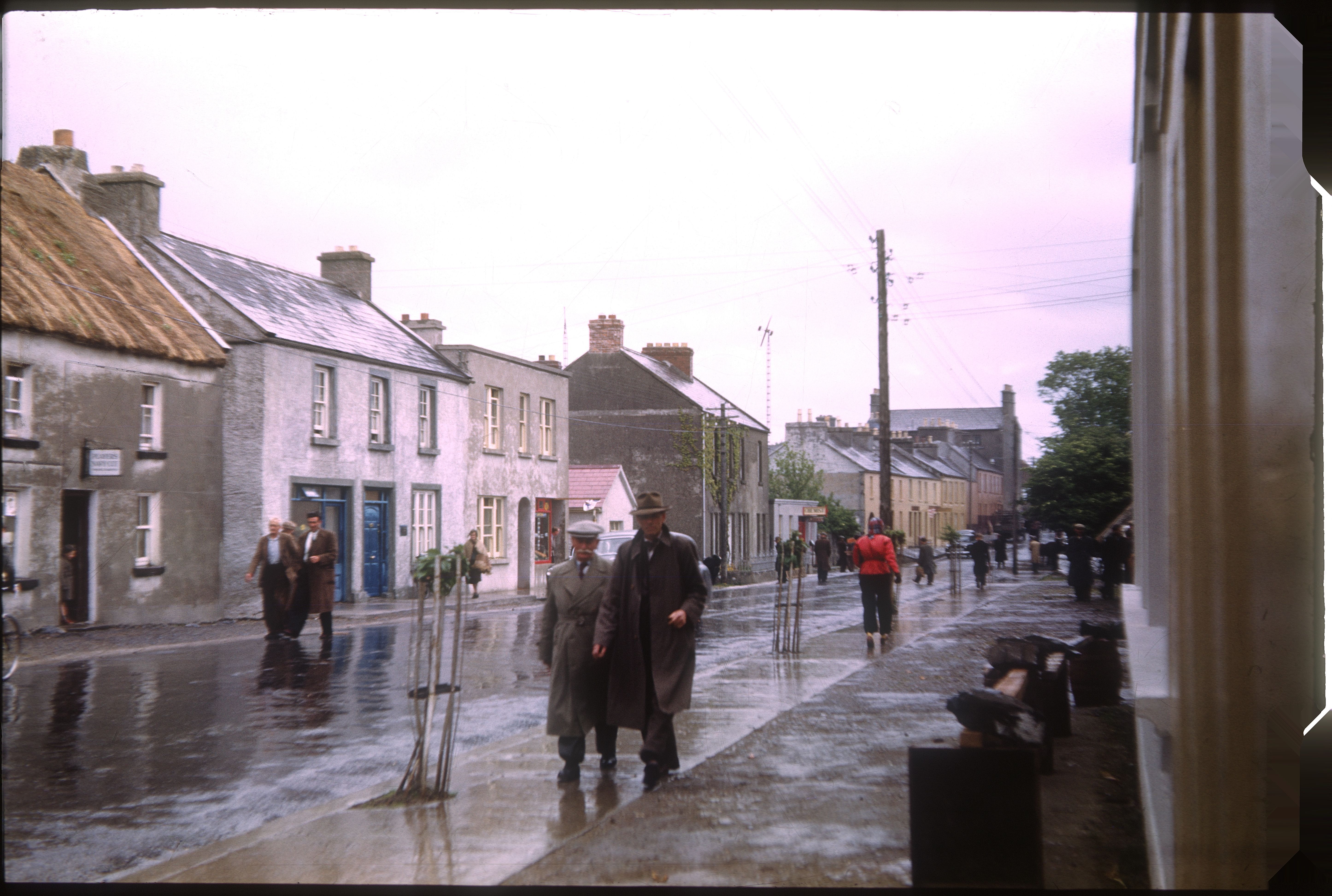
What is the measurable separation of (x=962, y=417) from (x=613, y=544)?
2.59 m

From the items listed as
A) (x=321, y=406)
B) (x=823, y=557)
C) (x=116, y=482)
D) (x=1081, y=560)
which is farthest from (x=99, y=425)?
(x=823, y=557)

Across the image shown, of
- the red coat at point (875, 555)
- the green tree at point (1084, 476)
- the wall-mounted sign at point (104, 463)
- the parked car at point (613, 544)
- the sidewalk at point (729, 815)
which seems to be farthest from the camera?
the red coat at point (875, 555)

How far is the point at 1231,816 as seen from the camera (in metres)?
4.05

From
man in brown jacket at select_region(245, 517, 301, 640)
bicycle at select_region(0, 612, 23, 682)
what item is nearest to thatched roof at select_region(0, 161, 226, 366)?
man in brown jacket at select_region(245, 517, 301, 640)

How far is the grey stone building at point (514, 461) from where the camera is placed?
26.2 feet

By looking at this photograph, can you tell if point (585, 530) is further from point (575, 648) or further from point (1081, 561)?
point (1081, 561)

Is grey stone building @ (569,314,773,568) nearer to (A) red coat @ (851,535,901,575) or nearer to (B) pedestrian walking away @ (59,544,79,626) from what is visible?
(B) pedestrian walking away @ (59,544,79,626)

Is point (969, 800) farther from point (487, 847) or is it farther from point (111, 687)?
point (111, 687)

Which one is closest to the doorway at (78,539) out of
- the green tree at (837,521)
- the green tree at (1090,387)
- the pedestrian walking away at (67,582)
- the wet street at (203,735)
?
the pedestrian walking away at (67,582)

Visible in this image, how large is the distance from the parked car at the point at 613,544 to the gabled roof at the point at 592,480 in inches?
11.6

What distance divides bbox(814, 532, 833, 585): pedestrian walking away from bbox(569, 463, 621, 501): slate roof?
490cm

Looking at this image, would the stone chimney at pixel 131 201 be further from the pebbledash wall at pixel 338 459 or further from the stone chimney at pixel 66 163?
the pebbledash wall at pixel 338 459

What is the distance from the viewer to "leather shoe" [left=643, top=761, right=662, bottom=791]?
6859mm

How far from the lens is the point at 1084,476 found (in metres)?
7.87
